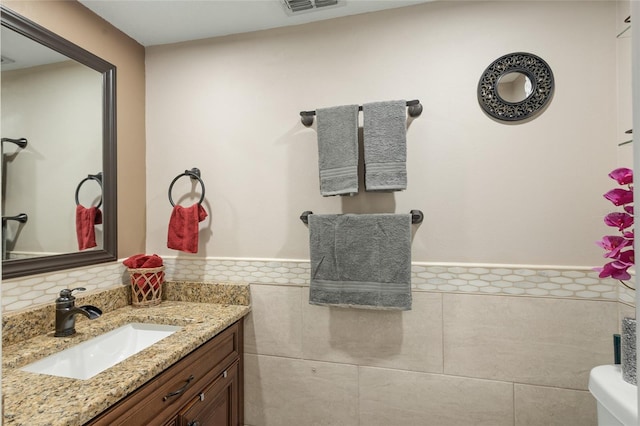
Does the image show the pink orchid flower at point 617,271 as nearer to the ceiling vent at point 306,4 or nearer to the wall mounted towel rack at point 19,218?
the ceiling vent at point 306,4

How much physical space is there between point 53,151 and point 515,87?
2.01 m

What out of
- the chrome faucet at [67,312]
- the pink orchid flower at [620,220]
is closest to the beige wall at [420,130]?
the pink orchid flower at [620,220]

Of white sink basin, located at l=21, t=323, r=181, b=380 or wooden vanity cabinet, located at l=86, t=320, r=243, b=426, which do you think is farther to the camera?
white sink basin, located at l=21, t=323, r=181, b=380

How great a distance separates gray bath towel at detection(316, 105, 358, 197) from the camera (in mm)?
1570

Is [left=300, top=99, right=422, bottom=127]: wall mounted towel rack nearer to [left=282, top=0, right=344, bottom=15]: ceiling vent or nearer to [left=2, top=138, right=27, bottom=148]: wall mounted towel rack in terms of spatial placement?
[left=282, top=0, right=344, bottom=15]: ceiling vent

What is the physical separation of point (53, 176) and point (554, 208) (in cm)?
214

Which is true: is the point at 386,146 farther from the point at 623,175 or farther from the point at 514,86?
the point at 623,175

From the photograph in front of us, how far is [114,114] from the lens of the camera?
175 centimetres

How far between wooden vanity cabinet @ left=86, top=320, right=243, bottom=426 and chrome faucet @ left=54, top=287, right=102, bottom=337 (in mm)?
423

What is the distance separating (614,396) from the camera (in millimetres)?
1096

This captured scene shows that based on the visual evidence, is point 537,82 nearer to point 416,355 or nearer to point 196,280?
point 416,355

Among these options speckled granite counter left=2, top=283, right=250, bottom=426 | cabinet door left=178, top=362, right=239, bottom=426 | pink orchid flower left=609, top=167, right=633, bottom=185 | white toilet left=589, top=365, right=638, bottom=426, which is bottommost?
cabinet door left=178, top=362, right=239, bottom=426

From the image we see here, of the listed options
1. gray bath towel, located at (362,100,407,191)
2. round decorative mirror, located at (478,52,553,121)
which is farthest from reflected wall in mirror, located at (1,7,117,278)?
round decorative mirror, located at (478,52,553,121)

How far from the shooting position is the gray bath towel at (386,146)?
1.52 metres
